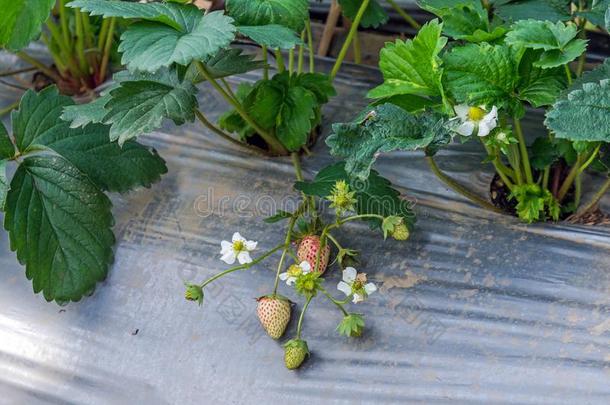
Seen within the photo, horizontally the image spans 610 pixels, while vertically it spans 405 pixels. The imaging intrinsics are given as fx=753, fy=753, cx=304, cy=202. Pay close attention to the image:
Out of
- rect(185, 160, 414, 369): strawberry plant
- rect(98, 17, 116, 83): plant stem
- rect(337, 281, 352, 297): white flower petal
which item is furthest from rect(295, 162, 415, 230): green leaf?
rect(98, 17, 116, 83): plant stem

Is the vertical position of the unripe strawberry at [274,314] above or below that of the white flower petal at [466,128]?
below

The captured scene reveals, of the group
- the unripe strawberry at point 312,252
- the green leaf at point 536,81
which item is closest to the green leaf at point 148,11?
the unripe strawberry at point 312,252

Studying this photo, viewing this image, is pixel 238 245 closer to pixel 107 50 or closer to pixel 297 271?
pixel 297 271

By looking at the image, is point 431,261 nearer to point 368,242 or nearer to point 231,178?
point 368,242

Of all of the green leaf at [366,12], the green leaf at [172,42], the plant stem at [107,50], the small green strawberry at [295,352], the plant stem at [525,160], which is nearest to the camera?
the green leaf at [172,42]

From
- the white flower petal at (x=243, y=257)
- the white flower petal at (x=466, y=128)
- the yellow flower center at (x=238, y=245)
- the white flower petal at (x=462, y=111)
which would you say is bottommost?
the white flower petal at (x=243, y=257)

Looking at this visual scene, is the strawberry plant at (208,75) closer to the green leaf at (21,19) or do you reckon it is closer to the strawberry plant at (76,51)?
the green leaf at (21,19)

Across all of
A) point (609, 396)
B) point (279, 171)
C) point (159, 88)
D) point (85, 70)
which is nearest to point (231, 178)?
point (279, 171)
